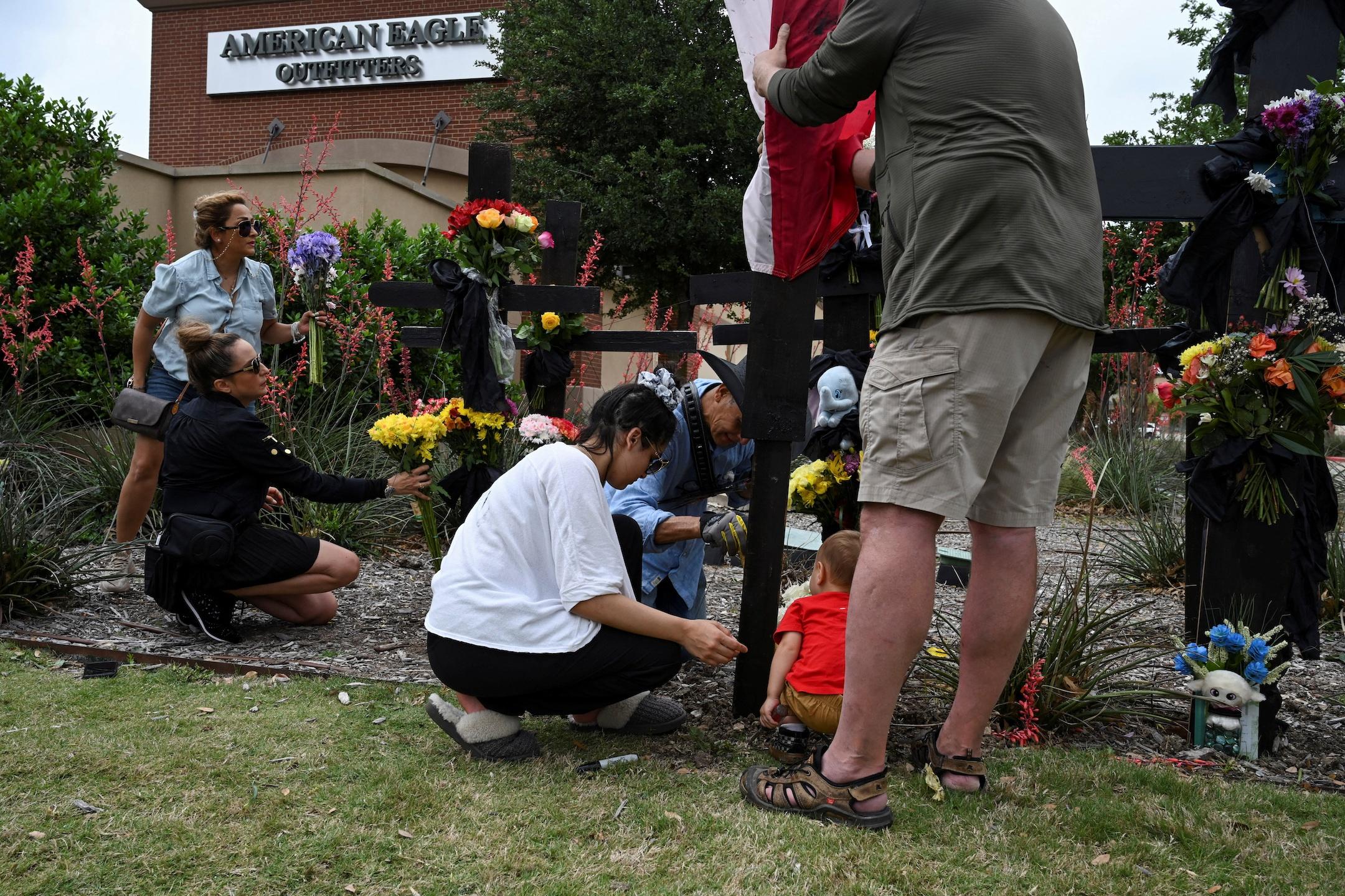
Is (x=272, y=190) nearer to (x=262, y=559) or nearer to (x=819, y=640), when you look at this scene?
(x=262, y=559)

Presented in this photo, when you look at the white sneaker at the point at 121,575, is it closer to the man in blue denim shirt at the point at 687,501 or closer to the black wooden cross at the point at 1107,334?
the man in blue denim shirt at the point at 687,501

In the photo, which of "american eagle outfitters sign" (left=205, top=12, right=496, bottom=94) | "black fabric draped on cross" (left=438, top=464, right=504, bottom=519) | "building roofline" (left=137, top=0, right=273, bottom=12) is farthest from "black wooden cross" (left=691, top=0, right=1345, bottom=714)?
"building roofline" (left=137, top=0, right=273, bottom=12)

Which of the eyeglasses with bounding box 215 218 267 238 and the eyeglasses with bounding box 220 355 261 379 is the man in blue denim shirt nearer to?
the eyeglasses with bounding box 220 355 261 379

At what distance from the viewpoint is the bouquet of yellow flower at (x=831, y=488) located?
3.26m

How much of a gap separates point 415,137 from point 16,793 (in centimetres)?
1809

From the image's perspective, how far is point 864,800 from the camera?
2.38m

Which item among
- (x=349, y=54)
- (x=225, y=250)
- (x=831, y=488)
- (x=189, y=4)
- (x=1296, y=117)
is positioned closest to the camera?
(x=1296, y=117)

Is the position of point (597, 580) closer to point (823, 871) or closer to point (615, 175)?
point (823, 871)

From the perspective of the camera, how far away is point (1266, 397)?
3002mm

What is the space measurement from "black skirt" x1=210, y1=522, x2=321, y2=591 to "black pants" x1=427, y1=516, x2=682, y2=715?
1425mm

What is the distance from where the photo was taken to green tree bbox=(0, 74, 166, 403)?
23.5ft

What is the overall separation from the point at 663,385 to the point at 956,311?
44.2 inches

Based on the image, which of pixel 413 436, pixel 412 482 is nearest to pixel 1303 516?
pixel 412 482

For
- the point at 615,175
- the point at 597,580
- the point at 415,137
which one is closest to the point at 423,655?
the point at 597,580
